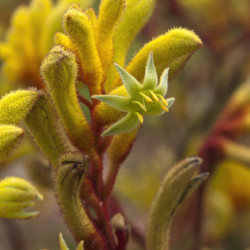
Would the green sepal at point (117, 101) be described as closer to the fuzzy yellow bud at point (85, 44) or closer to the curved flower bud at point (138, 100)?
the curved flower bud at point (138, 100)

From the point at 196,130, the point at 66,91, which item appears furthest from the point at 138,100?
the point at 196,130

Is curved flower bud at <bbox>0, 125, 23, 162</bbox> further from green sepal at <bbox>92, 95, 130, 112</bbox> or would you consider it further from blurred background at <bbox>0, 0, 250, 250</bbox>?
blurred background at <bbox>0, 0, 250, 250</bbox>

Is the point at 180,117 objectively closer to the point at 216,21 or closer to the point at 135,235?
the point at 216,21

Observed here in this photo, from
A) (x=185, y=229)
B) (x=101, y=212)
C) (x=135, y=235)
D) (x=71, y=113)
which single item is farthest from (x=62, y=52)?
(x=185, y=229)

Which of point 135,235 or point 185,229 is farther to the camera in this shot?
point 185,229

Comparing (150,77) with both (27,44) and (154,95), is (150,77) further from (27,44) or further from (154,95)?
(27,44)

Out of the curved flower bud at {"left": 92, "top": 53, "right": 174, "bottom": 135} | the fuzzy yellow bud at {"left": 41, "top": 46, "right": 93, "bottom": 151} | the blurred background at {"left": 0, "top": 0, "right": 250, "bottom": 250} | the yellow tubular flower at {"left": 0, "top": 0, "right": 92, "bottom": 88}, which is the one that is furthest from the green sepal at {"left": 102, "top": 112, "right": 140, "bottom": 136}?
the blurred background at {"left": 0, "top": 0, "right": 250, "bottom": 250}

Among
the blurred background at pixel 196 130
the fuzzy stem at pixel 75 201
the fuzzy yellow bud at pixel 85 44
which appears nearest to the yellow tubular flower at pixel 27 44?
the blurred background at pixel 196 130
